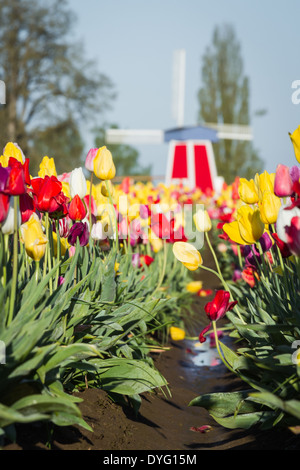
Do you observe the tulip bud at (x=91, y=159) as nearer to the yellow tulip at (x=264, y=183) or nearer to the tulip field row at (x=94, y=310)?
the tulip field row at (x=94, y=310)

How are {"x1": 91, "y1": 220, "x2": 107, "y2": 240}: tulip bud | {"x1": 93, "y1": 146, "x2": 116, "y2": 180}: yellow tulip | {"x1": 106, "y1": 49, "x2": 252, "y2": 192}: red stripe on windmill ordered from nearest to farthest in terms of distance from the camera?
{"x1": 93, "y1": 146, "x2": 116, "y2": 180}: yellow tulip → {"x1": 91, "y1": 220, "x2": 107, "y2": 240}: tulip bud → {"x1": 106, "y1": 49, "x2": 252, "y2": 192}: red stripe on windmill

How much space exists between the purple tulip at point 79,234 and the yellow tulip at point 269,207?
0.87 metres

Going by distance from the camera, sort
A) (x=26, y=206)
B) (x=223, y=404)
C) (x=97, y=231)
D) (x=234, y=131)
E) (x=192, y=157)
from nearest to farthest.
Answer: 1. (x=26, y=206)
2. (x=223, y=404)
3. (x=97, y=231)
4. (x=192, y=157)
5. (x=234, y=131)

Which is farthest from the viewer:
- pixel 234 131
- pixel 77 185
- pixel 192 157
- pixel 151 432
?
pixel 234 131

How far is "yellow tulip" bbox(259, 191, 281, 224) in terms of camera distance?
2744 mm

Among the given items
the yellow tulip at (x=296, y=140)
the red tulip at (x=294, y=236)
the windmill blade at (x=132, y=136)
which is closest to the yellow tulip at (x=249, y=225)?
the yellow tulip at (x=296, y=140)

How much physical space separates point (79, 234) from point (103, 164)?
431 millimetres

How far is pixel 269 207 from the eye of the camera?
274cm

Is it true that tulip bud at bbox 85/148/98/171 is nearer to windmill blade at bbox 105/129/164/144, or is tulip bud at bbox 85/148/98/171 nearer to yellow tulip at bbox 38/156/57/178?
yellow tulip at bbox 38/156/57/178

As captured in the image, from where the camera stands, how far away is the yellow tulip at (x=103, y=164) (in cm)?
309

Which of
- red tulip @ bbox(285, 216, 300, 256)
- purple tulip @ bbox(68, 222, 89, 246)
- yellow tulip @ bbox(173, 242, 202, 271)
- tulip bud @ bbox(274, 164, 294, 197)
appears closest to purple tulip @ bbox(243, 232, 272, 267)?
yellow tulip @ bbox(173, 242, 202, 271)

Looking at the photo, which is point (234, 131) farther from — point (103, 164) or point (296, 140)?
point (296, 140)

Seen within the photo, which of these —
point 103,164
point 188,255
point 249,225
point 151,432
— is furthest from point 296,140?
point 151,432

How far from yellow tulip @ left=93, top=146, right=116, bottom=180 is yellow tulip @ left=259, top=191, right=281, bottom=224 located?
0.83m
